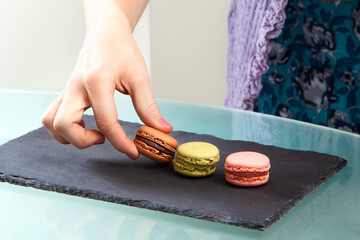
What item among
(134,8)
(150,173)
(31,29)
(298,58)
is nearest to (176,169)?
(150,173)

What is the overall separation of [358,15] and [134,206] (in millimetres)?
691

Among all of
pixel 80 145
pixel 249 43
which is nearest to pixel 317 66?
pixel 249 43

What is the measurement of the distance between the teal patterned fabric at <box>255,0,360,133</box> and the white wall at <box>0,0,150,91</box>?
119 cm

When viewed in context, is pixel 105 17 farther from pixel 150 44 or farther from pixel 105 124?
pixel 150 44

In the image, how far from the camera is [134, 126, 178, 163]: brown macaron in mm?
789

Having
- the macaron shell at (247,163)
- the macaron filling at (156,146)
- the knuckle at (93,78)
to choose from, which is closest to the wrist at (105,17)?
the knuckle at (93,78)

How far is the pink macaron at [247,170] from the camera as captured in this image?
2.28 ft

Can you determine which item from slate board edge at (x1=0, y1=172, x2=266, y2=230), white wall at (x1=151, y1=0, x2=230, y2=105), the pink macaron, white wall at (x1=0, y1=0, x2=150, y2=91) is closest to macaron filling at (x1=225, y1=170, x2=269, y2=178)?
the pink macaron

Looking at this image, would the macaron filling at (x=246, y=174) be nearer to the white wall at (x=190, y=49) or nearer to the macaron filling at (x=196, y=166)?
the macaron filling at (x=196, y=166)

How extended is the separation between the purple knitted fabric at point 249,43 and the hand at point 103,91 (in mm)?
380

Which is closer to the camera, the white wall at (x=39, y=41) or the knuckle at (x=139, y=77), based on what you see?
the knuckle at (x=139, y=77)

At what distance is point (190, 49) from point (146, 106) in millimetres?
2158

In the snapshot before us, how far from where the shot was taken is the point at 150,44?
2.90 m

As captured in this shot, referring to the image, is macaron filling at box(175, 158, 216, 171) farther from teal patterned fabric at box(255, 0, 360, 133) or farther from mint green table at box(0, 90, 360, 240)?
teal patterned fabric at box(255, 0, 360, 133)
